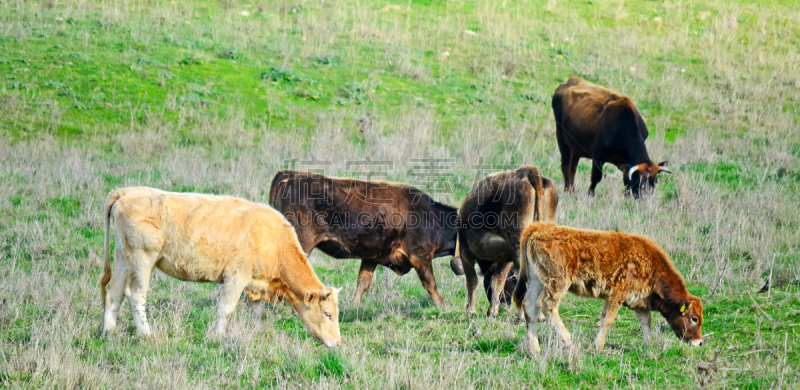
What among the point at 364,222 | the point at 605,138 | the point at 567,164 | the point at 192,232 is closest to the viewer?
the point at 192,232

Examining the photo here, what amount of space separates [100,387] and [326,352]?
72.0 inches

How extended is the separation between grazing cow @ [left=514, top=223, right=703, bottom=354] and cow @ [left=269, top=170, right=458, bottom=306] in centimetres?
255

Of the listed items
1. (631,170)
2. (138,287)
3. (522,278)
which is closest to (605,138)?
(631,170)

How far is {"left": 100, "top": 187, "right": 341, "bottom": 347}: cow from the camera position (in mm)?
6758

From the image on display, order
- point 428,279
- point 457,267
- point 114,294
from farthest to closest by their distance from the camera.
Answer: point 457,267 → point 428,279 → point 114,294

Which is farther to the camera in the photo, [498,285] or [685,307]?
[498,285]

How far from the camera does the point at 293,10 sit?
23766mm

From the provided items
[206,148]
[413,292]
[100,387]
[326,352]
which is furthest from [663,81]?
[100,387]

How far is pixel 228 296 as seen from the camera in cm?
693

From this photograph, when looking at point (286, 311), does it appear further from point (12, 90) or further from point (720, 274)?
point (12, 90)

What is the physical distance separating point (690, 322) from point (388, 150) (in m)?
9.99

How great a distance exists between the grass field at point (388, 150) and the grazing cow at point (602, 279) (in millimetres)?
269

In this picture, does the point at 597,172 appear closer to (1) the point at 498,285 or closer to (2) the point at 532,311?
(1) the point at 498,285

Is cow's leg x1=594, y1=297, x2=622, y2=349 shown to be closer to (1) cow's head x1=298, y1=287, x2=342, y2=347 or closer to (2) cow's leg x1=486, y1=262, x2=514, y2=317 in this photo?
(2) cow's leg x1=486, y1=262, x2=514, y2=317
